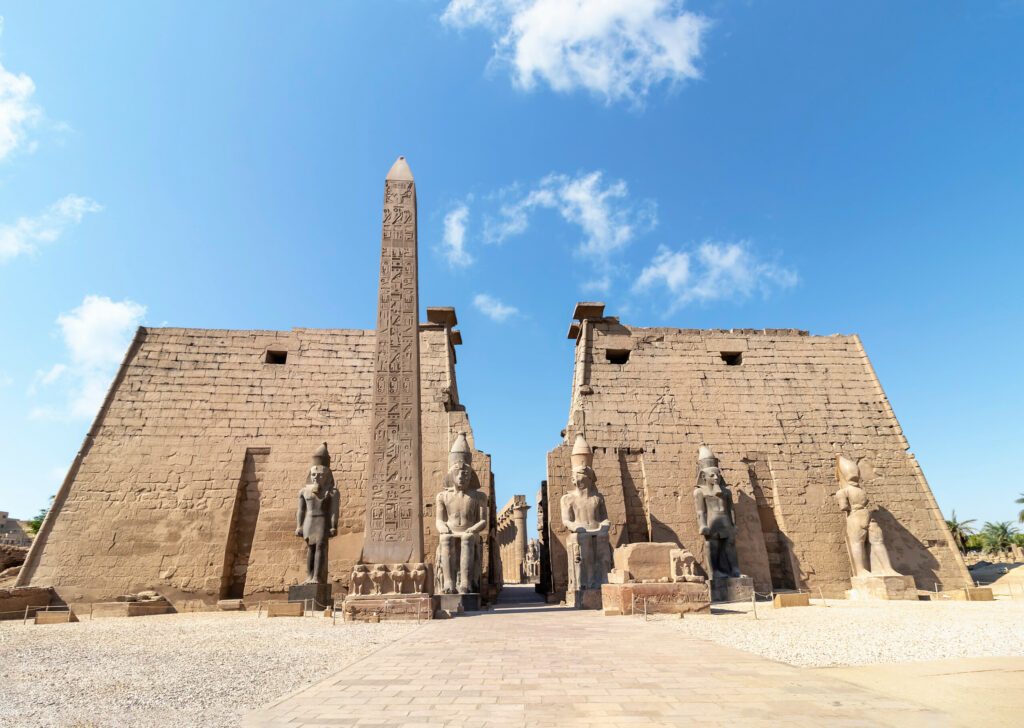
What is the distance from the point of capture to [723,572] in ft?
29.2

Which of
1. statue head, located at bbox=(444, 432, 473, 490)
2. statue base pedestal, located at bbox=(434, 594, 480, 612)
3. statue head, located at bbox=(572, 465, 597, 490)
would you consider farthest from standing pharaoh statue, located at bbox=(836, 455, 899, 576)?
statue head, located at bbox=(444, 432, 473, 490)

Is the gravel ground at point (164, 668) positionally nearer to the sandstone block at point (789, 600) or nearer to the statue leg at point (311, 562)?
the statue leg at point (311, 562)

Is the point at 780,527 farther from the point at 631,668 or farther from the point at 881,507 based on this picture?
the point at 631,668

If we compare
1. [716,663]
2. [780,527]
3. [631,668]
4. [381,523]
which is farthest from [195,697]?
[780,527]

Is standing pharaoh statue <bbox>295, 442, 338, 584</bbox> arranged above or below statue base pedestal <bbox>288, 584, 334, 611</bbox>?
above

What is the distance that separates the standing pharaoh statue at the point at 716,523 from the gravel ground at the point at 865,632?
1816 mm

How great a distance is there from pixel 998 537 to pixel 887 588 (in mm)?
37952

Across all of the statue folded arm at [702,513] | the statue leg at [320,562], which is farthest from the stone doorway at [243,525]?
the statue folded arm at [702,513]

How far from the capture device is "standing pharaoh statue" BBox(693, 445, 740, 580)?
8.92 metres

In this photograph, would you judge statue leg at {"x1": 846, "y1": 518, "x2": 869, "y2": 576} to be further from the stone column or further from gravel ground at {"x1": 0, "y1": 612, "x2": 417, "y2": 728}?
the stone column

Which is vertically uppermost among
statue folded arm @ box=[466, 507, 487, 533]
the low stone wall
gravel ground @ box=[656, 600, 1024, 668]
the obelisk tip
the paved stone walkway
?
the obelisk tip

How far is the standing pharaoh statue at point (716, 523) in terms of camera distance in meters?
8.92

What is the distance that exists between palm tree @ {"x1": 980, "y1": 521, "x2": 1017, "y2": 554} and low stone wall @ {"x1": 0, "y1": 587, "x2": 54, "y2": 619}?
1834 inches

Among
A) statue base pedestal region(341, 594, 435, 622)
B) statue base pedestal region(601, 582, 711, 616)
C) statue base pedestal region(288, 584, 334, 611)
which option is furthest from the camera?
statue base pedestal region(288, 584, 334, 611)
